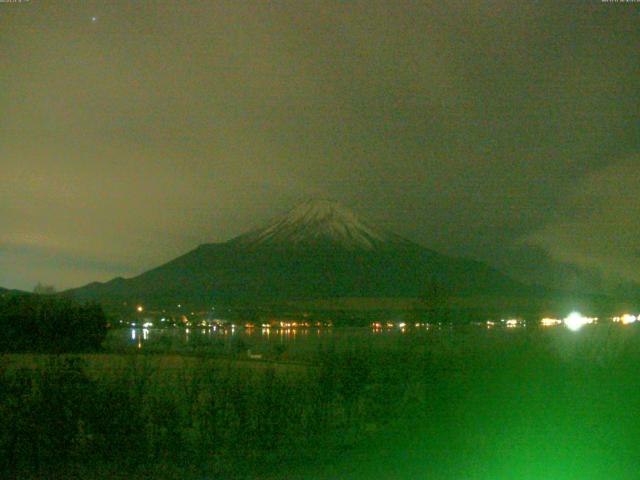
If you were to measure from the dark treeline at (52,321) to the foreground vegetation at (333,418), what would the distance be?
19.0 meters

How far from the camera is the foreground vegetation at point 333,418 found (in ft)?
35.7

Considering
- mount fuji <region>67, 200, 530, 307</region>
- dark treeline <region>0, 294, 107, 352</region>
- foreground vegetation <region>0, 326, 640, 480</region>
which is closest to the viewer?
foreground vegetation <region>0, 326, 640, 480</region>

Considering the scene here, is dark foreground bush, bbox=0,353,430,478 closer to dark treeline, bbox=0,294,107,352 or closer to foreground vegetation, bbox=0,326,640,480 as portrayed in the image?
foreground vegetation, bbox=0,326,640,480

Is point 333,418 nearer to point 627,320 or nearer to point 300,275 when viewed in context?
point 627,320

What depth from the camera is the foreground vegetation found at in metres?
10.9

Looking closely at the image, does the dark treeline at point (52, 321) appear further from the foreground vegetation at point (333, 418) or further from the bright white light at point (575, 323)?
the foreground vegetation at point (333, 418)

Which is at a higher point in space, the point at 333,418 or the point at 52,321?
the point at 52,321

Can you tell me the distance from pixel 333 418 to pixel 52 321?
2650 centimetres

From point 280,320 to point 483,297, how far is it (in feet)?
60.3

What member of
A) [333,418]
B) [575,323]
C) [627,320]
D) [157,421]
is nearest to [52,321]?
[575,323]

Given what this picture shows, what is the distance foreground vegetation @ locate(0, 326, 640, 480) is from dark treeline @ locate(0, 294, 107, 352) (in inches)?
747

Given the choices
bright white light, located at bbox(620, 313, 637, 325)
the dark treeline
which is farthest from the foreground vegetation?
the dark treeline

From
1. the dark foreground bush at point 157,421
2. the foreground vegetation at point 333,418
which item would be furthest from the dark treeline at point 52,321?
the dark foreground bush at point 157,421

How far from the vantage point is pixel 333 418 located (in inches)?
532
